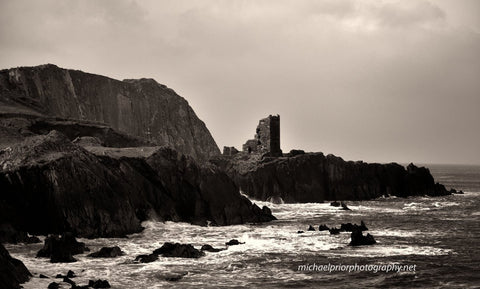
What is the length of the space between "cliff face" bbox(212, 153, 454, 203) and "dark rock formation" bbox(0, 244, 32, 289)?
69561 mm

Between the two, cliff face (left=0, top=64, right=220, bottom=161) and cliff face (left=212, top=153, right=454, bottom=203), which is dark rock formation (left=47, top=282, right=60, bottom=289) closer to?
cliff face (left=212, top=153, right=454, bottom=203)

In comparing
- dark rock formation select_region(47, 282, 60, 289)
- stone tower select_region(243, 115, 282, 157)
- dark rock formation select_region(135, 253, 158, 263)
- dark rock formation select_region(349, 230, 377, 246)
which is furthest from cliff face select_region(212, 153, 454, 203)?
dark rock formation select_region(47, 282, 60, 289)

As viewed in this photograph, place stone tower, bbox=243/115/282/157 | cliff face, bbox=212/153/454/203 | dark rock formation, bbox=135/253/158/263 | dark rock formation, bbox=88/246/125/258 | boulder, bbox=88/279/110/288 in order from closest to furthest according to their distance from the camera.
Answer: boulder, bbox=88/279/110/288 < dark rock formation, bbox=135/253/158/263 < dark rock formation, bbox=88/246/125/258 < cliff face, bbox=212/153/454/203 < stone tower, bbox=243/115/282/157

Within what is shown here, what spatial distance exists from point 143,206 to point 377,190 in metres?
64.8

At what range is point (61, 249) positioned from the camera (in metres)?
44.5

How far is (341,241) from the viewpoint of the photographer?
56812 millimetres

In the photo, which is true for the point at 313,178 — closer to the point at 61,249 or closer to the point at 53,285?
the point at 61,249

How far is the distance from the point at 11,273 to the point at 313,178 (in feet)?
260

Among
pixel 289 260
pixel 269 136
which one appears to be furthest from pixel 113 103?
pixel 289 260

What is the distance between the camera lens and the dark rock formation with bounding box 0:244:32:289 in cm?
3378

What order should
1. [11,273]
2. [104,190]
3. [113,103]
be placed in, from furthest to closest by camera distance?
[113,103] < [104,190] < [11,273]

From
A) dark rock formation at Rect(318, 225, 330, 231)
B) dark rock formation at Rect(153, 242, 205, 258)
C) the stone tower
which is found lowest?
dark rock formation at Rect(153, 242, 205, 258)

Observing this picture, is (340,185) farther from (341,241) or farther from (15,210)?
(15,210)

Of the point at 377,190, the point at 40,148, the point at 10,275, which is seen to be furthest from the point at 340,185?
the point at 10,275
